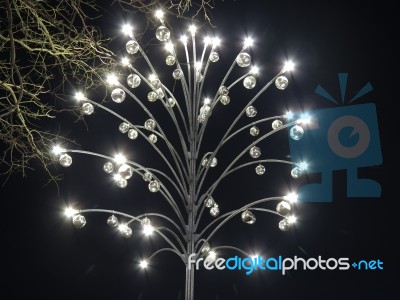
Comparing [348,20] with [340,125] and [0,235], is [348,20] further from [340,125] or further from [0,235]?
[0,235]

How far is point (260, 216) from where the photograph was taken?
4.81 m

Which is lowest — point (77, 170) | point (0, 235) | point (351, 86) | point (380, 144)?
point (0, 235)

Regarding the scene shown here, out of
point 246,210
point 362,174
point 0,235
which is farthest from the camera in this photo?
point 362,174

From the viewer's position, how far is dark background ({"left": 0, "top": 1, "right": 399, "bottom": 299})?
452 cm

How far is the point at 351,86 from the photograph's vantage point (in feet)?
16.3

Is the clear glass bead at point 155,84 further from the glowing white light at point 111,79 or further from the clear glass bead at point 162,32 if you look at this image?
the clear glass bead at point 162,32

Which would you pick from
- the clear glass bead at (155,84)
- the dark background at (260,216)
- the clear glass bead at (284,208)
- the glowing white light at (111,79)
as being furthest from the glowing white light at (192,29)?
the dark background at (260,216)

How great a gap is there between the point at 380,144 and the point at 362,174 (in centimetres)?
34

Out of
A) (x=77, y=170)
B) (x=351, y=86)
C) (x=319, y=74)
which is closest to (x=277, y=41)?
(x=319, y=74)
